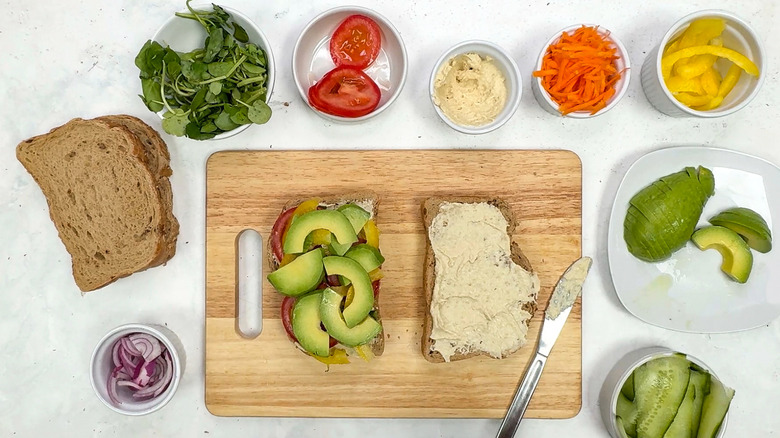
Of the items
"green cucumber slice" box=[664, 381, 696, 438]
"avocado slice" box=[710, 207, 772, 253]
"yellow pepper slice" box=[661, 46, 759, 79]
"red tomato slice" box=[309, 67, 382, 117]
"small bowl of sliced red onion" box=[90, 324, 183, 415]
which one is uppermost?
"yellow pepper slice" box=[661, 46, 759, 79]

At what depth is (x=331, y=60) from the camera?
73.1 inches

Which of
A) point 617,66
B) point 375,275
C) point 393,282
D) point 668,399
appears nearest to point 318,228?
point 375,275

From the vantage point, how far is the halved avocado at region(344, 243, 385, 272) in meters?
1.65

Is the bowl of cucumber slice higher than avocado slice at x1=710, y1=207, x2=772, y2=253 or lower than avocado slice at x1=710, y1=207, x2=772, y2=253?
lower

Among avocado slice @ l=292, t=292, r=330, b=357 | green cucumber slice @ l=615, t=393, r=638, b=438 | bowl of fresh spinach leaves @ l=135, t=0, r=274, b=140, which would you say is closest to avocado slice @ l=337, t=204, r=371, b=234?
avocado slice @ l=292, t=292, r=330, b=357

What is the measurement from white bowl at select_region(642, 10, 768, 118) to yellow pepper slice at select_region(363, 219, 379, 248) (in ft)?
2.91

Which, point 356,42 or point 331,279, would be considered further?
point 356,42

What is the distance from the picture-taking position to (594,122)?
1.88m

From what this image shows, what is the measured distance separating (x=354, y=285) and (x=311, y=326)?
0.16m

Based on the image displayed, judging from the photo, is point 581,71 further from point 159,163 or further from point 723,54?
point 159,163

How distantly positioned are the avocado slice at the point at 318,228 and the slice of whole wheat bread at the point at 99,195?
16.8 inches

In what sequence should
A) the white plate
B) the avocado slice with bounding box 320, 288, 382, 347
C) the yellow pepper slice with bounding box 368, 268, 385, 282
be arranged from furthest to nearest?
1. the white plate
2. the yellow pepper slice with bounding box 368, 268, 385, 282
3. the avocado slice with bounding box 320, 288, 382, 347

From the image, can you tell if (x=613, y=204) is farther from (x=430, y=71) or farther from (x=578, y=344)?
(x=430, y=71)

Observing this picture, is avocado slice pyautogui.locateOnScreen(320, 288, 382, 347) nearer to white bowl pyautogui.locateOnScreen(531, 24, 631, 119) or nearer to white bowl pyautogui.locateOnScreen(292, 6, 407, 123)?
white bowl pyautogui.locateOnScreen(292, 6, 407, 123)
